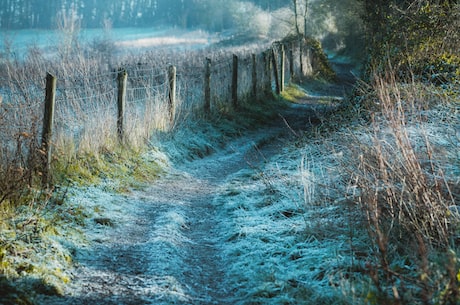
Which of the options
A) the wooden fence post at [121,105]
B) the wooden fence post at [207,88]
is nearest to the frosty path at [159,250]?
the wooden fence post at [121,105]

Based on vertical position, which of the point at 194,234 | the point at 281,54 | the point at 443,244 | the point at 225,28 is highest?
the point at 225,28

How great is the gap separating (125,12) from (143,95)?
222 feet

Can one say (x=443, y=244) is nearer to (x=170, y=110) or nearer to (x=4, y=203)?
(x=4, y=203)

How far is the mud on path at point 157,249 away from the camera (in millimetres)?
4473

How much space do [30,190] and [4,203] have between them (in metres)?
0.64

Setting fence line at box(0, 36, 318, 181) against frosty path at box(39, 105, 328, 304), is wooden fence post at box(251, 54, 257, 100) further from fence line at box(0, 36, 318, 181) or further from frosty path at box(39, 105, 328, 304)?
frosty path at box(39, 105, 328, 304)

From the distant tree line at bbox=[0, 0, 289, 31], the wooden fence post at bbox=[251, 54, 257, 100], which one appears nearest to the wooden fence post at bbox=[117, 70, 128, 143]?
the wooden fence post at bbox=[251, 54, 257, 100]

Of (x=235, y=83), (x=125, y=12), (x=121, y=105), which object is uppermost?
(x=125, y=12)

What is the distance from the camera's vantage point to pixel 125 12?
75.2m

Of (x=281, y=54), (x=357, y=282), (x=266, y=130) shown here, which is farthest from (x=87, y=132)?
(x=281, y=54)

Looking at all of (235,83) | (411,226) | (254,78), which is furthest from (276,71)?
(411,226)

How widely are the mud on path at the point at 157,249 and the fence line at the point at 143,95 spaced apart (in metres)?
1.23

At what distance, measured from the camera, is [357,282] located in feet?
13.6

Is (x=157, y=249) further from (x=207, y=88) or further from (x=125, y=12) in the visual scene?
(x=125, y=12)
